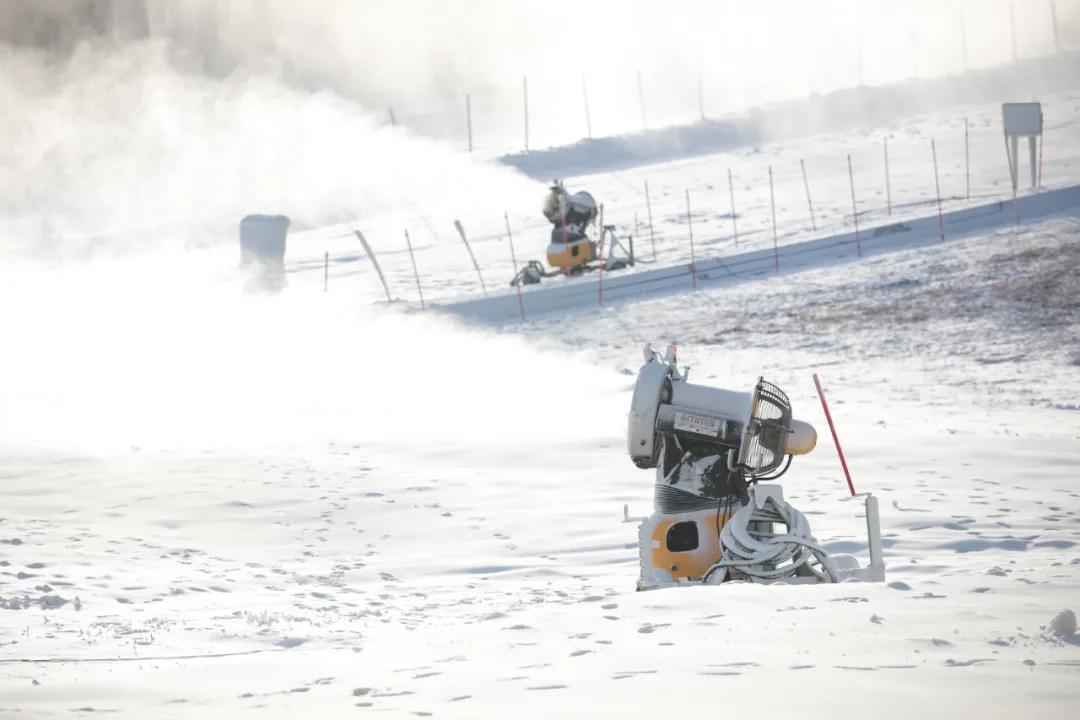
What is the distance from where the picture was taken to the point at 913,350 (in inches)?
944

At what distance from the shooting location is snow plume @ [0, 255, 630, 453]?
724 inches

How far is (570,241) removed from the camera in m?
33.2

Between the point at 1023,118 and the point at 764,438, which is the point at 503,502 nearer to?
the point at 764,438

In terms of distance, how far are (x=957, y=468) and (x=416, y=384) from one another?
30.7 ft

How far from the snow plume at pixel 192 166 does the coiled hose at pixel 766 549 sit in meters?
38.8

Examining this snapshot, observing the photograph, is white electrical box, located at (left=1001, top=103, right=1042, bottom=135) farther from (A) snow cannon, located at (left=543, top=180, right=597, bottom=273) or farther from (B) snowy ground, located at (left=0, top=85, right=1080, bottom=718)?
(A) snow cannon, located at (left=543, top=180, right=597, bottom=273)

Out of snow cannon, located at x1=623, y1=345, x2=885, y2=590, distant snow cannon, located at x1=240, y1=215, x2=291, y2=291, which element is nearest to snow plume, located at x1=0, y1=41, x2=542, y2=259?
distant snow cannon, located at x1=240, y1=215, x2=291, y2=291

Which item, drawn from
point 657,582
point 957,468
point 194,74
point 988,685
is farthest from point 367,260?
point 194,74

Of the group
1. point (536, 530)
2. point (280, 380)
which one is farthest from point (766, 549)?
point (280, 380)

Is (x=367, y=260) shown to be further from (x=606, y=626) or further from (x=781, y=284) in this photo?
(x=606, y=626)

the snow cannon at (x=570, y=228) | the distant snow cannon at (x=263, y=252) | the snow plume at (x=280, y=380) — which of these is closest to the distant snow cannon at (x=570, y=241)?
the snow cannon at (x=570, y=228)

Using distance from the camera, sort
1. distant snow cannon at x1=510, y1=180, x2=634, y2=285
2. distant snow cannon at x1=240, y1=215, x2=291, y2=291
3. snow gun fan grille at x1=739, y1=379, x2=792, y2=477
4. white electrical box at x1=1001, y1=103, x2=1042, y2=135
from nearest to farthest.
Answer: snow gun fan grille at x1=739, y1=379, x2=792, y2=477 → distant snow cannon at x1=510, y1=180, x2=634, y2=285 → distant snow cannon at x1=240, y1=215, x2=291, y2=291 → white electrical box at x1=1001, y1=103, x2=1042, y2=135

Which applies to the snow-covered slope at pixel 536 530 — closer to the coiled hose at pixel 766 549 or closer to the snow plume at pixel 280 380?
the snow plume at pixel 280 380

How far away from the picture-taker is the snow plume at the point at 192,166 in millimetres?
54281
